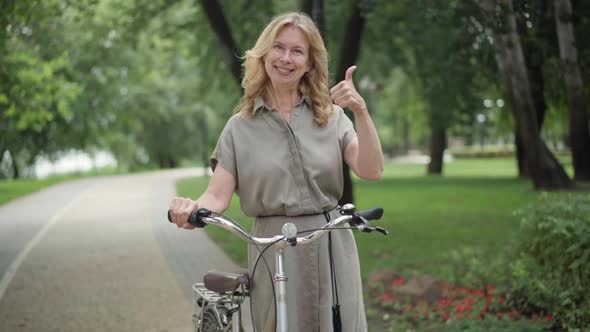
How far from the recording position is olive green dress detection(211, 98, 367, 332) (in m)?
2.88

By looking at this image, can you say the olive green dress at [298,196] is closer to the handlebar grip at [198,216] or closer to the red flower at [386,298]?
the handlebar grip at [198,216]

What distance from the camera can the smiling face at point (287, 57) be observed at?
2.91 metres

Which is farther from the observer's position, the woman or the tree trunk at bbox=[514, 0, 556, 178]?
the tree trunk at bbox=[514, 0, 556, 178]

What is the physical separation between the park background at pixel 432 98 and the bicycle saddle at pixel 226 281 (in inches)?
136

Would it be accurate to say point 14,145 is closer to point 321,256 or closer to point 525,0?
point 525,0

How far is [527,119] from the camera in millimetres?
15055

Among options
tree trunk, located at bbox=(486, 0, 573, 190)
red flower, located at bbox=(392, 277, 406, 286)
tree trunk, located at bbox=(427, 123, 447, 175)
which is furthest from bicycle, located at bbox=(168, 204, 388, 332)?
tree trunk, located at bbox=(427, 123, 447, 175)

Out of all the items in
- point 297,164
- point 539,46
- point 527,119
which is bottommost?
point 527,119

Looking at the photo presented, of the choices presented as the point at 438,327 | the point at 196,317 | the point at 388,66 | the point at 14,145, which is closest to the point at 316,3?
the point at 438,327

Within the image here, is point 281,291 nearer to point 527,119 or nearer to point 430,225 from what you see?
point 430,225

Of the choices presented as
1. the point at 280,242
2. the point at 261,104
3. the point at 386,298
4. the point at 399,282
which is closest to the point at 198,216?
the point at 280,242

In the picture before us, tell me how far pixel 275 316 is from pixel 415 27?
51.4 feet

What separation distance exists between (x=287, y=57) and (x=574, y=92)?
12.7 m

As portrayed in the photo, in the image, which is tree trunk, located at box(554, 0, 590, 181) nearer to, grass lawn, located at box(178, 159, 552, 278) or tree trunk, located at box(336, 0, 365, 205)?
grass lawn, located at box(178, 159, 552, 278)
